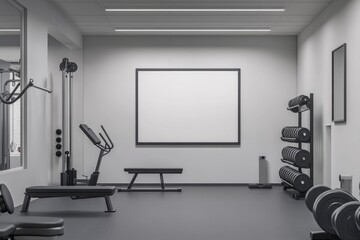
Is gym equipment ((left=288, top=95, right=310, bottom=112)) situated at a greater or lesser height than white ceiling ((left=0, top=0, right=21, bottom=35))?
lesser

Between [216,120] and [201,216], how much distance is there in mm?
4056

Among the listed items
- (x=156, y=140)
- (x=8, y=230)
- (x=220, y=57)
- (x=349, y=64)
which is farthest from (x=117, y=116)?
(x=8, y=230)

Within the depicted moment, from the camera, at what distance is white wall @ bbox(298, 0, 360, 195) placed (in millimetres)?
6438

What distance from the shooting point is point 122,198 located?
25.7 feet

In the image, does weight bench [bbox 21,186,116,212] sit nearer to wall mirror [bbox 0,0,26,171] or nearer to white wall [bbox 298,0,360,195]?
wall mirror [bbox 0,0,26,171]

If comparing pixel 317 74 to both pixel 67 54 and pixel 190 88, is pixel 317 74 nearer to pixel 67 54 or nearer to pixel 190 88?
pixel 190 88

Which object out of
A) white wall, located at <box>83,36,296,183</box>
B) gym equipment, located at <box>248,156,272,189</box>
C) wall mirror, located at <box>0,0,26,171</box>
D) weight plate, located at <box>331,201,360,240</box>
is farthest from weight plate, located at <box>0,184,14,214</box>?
gym equipment, located at <box>248,156,272,189</box>

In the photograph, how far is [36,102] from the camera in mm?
7270

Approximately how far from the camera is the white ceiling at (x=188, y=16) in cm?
755

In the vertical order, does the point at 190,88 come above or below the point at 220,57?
below

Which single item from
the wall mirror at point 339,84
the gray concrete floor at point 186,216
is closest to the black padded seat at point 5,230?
the gray concrete floor at point 186,216

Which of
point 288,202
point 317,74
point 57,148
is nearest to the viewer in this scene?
point 288,202

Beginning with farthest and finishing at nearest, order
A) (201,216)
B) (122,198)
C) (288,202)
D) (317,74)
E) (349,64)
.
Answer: (317,74) → (122,198) → (288,202) → (349,64) → (201,216)

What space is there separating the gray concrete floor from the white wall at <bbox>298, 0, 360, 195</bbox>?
31.5 inches
